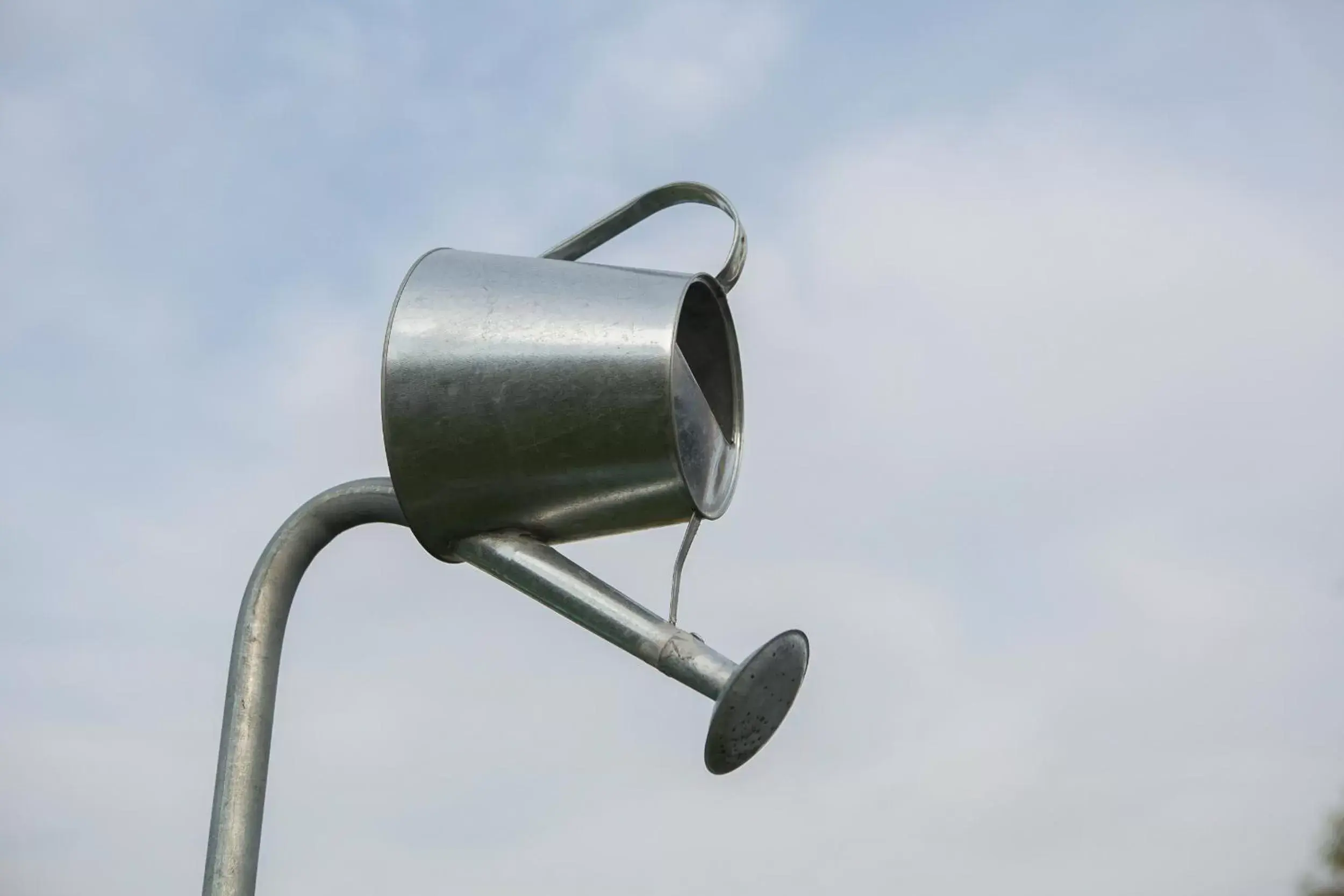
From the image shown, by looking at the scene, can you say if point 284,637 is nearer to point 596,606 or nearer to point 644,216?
point 596,606

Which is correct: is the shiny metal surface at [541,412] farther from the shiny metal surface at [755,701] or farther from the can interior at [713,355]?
the shiny metal surface at [755,701]

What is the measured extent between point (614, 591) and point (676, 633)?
203mm

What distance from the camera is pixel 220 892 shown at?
332cm

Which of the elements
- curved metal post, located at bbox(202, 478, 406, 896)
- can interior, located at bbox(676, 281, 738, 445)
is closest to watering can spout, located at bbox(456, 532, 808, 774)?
curved metal post, located at bbox(202, 478, 406, 896)

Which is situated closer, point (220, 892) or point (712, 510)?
point (220, 892)

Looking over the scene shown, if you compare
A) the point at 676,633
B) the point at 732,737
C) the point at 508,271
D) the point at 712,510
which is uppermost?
the point at 508,271

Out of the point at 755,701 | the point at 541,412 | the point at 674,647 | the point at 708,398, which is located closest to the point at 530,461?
the point at 541,412

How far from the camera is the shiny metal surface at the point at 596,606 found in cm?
326

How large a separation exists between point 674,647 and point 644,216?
46.1 inches

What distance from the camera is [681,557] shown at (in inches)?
139

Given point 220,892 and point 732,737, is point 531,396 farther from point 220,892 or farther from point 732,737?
point 220,892

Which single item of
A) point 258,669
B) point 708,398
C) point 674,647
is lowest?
point 674,647

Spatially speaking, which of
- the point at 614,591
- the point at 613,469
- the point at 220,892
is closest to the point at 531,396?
the point at 613,469

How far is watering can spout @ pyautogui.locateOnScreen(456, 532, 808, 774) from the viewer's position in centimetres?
315
